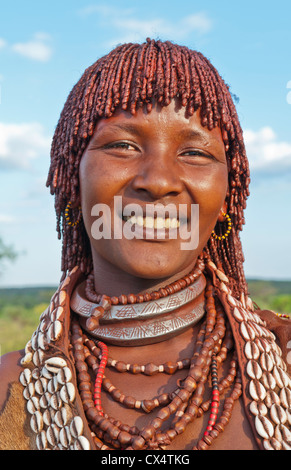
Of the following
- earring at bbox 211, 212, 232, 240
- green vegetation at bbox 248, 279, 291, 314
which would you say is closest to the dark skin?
earring at bbox 211, 212, 232, 240

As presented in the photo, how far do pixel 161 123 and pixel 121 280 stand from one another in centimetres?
71

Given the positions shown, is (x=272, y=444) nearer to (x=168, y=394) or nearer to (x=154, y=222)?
(x=168, y=394)

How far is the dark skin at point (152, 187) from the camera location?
2.03 m

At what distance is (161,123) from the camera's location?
6.68 feet

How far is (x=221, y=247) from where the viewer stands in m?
2.63

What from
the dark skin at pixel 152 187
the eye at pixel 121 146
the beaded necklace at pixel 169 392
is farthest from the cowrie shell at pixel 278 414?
the eye at pixel 121 146

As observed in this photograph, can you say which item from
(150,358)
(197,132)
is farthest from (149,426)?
(197,132)

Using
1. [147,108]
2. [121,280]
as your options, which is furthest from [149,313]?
[147,108]

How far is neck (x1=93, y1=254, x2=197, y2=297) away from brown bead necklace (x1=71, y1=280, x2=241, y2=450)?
0.75 ft

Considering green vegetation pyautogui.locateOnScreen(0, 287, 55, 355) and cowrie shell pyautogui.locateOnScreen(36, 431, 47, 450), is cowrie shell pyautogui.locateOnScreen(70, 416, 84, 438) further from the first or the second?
green vegetation pyautogui.locateOnScreen(0, 287, 55, 355)

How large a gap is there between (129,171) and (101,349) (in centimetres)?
78

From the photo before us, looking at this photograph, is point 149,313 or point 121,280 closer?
point 149,313

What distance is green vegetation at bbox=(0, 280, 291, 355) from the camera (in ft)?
36.5
